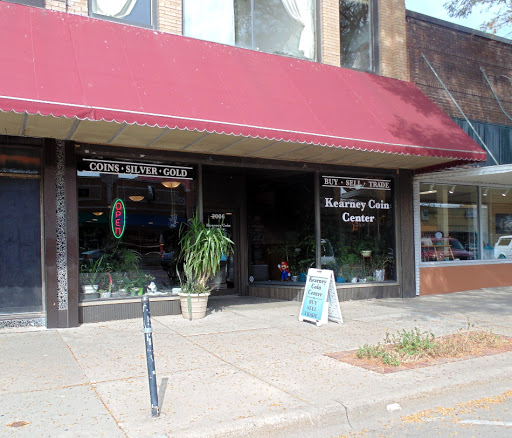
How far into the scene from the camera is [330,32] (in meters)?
11.2

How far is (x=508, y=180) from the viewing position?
1269cm

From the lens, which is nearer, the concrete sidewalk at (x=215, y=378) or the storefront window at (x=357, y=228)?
the concrete sidewalk at (x=215, y=378)

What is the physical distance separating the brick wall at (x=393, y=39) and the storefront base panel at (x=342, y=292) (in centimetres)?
515

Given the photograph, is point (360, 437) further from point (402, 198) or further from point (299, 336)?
Answer: point (402, 198)

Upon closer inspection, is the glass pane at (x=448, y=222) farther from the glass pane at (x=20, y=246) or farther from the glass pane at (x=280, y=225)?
the glass pane at (x=20, y=246)

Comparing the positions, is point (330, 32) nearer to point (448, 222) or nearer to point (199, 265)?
point (448, 222)

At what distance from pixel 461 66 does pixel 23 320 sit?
40.1 feet

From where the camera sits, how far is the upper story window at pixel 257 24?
964 cm

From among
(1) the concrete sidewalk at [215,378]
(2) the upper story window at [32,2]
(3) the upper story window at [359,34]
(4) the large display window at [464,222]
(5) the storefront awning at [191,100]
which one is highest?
(3) the upper story window at [359,34]

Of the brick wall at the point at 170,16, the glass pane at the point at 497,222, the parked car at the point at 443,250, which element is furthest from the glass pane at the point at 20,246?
the glass pane at the point at 497,222

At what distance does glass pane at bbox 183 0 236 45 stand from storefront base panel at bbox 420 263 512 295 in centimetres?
726

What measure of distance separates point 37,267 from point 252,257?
5668 millimetres

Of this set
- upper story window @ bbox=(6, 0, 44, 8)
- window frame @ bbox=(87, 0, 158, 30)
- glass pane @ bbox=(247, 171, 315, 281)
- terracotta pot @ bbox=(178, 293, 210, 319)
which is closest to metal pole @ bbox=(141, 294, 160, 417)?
terracotta pot @ bbox=(178, 293, 210, 319)

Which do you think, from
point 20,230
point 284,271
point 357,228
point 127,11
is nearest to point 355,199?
point 357,228
